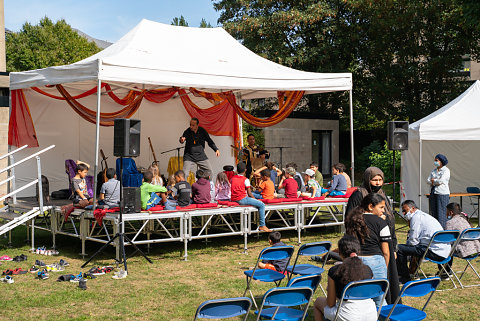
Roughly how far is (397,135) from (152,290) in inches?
219

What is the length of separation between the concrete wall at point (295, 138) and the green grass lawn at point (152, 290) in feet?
39.5

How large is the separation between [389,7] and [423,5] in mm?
1326

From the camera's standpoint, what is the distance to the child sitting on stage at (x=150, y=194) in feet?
25.9

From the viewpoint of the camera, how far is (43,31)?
3356cm

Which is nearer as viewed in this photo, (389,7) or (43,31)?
(389,7)

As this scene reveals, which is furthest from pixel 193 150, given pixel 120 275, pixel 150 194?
pixel 120 275

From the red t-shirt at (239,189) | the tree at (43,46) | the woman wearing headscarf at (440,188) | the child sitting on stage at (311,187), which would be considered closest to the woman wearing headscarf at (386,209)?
the red t-shirt at (239,189)

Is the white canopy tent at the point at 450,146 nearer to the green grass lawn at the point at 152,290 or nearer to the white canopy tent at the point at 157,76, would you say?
the white canopy tent at the point at 157,76

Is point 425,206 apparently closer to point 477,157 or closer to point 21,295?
point 477,157

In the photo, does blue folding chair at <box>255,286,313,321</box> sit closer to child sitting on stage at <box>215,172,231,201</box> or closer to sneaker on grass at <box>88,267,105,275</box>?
sneaker on grass at <box>88,267,105,275</box>

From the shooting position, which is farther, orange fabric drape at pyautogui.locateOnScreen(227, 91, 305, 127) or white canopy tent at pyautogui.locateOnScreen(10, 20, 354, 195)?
orange fabric drape at pyautogui.locateOnScreen(227, 91, 305, 127)

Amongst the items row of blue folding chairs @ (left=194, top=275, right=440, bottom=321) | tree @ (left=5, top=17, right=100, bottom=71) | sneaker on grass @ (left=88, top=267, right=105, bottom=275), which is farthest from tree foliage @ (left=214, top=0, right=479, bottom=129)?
row of blue folding chairs @ (left=194, top=275, right=440, bottom=321)

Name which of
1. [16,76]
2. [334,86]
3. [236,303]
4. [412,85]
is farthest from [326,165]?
[236,303]

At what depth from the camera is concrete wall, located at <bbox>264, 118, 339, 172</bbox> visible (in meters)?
20.7
